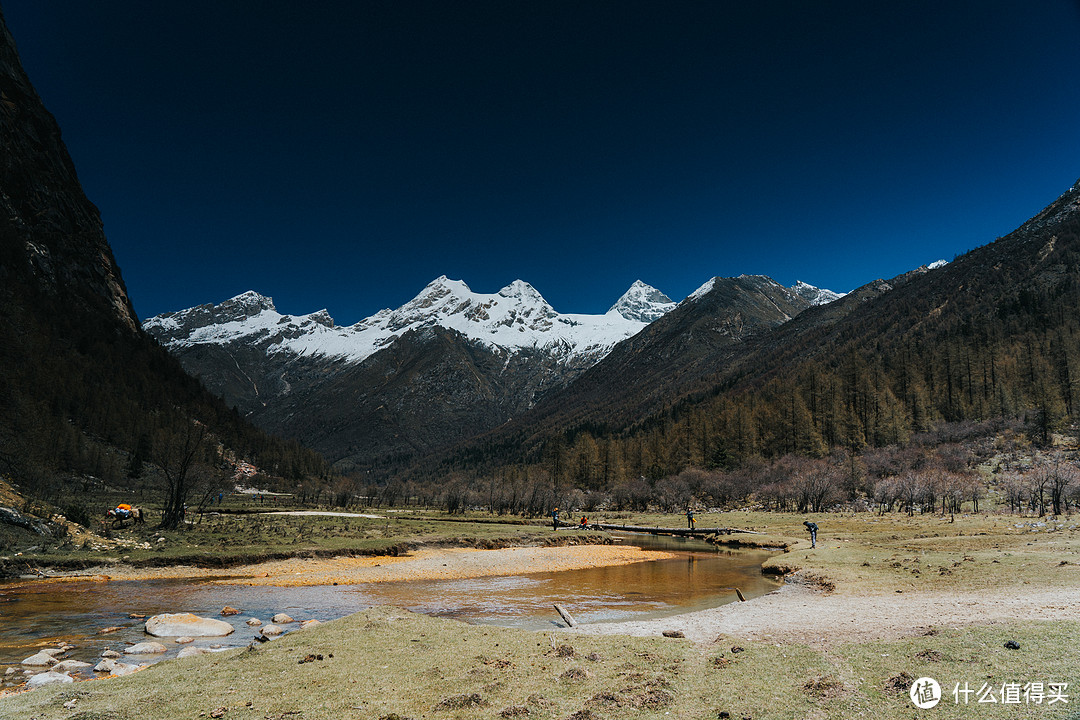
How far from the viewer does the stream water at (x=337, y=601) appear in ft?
61.7

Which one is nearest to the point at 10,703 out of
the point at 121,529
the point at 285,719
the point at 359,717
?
the point at 285,719

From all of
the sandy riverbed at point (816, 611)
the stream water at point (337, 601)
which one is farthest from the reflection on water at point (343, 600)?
the sandy riverbed at point (816, 611)

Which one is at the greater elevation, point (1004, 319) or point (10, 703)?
point (1004, 319)

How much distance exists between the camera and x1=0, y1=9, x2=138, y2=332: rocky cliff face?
11662 centimetres

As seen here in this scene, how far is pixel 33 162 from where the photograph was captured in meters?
128

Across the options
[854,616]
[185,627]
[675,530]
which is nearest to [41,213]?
[185,627]

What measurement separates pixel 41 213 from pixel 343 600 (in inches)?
6154

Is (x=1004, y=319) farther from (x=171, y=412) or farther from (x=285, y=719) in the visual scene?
→ (x=171, y=412)

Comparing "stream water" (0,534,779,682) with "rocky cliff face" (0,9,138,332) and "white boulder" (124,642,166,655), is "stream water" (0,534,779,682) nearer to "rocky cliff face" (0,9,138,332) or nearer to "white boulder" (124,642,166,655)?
"white boulder" (124,642,166,655)

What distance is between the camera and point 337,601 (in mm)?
27219

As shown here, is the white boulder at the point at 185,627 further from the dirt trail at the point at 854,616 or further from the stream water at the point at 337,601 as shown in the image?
the dirt trail at the point at 854,616

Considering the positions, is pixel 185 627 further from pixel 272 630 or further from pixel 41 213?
pixel 41 213

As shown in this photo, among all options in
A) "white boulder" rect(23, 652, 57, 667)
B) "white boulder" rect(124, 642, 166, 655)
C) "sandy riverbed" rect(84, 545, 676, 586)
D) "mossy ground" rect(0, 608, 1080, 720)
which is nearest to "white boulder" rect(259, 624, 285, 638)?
"white boulder" rect(124, 642, 166, 655)

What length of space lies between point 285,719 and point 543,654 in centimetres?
667
